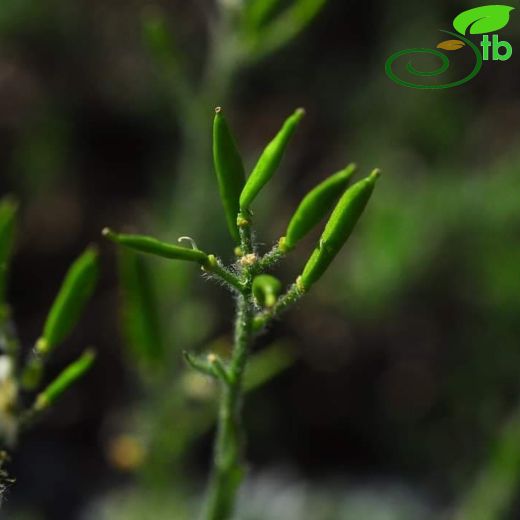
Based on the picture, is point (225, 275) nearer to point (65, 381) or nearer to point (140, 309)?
point (65, 381)

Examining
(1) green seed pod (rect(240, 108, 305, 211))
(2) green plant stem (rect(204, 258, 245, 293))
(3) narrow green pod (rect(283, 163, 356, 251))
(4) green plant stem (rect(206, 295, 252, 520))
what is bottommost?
(4) green plant stem (rect(206, 295, 252, 520))

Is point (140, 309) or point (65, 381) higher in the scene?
point (140, 309)

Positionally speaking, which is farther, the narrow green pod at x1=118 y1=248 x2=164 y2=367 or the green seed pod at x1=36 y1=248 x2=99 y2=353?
the narrow green pod at x1=118 y1=248 x2=164 y2=367

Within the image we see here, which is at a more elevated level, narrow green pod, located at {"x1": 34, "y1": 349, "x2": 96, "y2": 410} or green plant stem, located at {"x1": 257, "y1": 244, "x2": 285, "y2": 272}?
green plant stem, located at {"x1": 257, "y1": 244, "x2": 285, "y2": 272}

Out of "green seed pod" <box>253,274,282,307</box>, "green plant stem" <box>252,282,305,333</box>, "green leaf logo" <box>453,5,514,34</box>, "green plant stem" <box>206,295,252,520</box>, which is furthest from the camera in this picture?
"green leaf logo" <box>453,5,514,34</box>

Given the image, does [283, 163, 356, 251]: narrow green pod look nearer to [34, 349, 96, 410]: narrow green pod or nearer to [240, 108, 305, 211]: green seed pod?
[240, 108, 305, 211]: green seed pod

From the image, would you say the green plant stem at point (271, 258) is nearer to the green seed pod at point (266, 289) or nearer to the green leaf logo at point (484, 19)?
the green seed pod at point (266, 289)

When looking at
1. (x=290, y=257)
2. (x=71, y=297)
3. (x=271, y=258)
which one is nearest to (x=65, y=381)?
(x=71, y=297)

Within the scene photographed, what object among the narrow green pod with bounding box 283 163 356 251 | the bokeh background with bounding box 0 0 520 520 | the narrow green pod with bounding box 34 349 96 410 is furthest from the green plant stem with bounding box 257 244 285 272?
the bokeh background with bounding box 0 0 520 520
